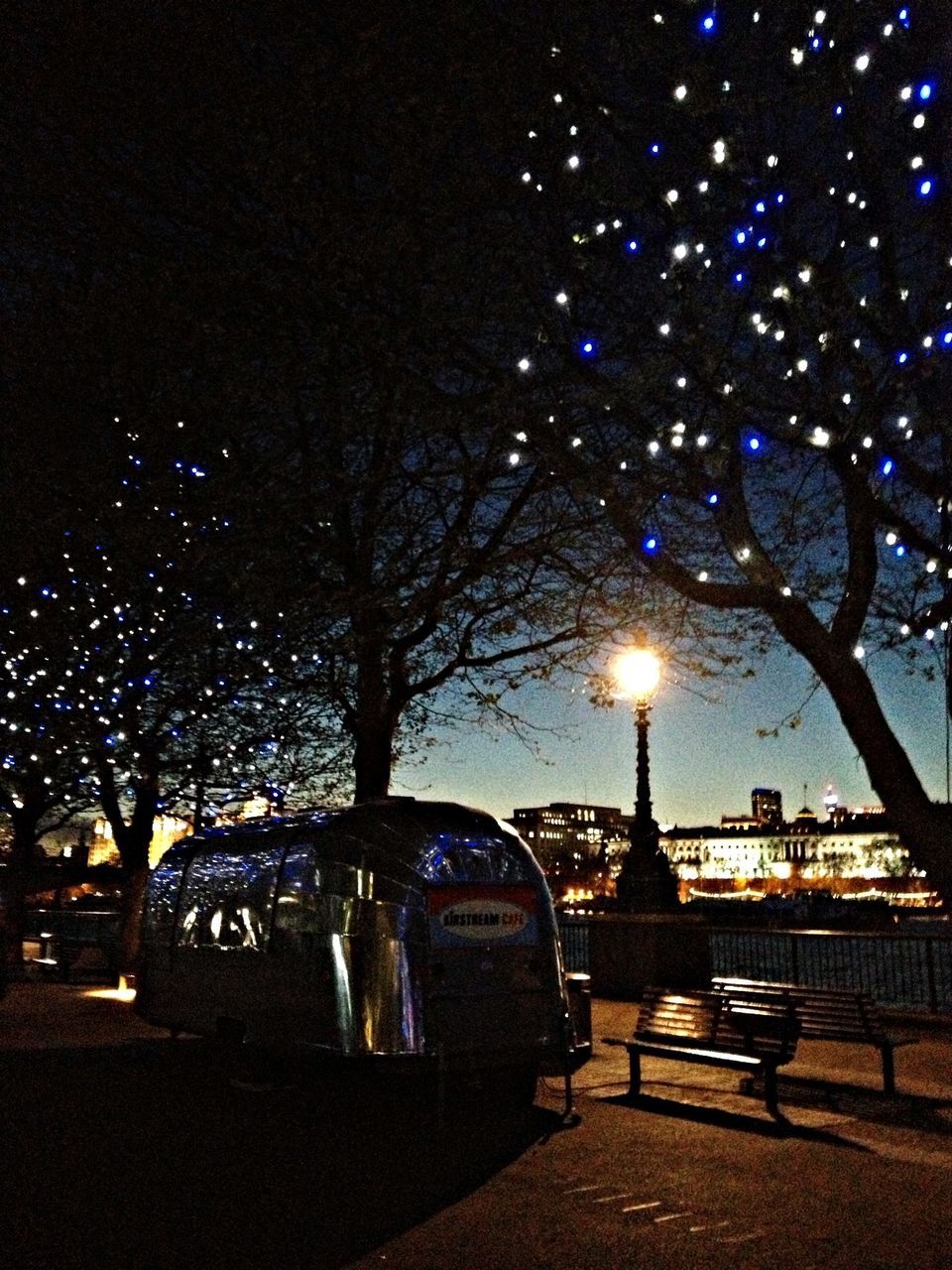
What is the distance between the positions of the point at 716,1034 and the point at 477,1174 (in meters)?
3.34

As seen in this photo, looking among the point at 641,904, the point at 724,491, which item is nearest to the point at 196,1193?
the point at 724,491

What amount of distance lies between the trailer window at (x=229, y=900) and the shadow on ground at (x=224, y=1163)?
137 centimetres

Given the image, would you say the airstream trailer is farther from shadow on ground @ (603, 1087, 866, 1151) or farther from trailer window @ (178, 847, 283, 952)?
shadow on ground @ (603, 1087, 866, 1151)

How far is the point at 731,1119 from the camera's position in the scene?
9438 mm

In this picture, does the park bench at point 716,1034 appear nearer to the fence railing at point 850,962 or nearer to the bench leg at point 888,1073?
the bench leg at point 888,1073

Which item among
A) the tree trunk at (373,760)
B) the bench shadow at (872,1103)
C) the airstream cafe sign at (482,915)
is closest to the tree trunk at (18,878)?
the tree trunk at (373,760)

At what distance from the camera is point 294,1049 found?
1034 cm

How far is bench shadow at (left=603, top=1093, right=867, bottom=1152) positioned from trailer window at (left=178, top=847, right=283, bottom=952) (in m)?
3.58

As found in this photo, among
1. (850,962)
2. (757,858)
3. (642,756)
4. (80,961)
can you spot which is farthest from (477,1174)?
(757,858)

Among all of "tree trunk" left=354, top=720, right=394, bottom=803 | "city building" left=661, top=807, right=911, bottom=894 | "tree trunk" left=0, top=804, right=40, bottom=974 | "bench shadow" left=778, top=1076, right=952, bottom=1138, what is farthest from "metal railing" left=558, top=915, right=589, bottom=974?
"city building" left=661, top=807, right=911, bottom=894

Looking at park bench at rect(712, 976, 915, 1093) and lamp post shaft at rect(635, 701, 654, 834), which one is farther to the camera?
lamp post shaft at rect(635, 701, 654, 834)

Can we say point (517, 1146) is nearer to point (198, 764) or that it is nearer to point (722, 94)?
point (722, 94)

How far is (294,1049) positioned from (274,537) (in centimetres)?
516

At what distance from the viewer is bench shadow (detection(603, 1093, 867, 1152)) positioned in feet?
29.0
